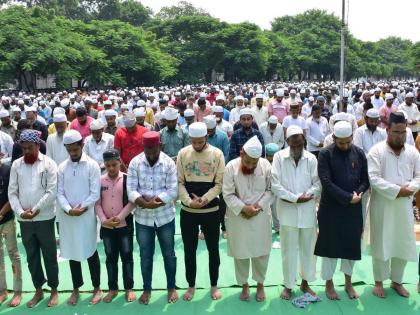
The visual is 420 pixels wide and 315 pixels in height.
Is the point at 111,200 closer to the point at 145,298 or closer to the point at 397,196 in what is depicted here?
the point at 145,298

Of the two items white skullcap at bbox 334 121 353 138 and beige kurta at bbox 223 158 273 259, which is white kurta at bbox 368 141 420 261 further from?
beige kurta at bbox 223 158 273 259

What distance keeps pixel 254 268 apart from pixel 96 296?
1555 millimetres

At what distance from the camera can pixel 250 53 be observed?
42.7 m

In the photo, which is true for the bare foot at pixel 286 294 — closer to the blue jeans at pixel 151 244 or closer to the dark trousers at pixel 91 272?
the blue jeans at pixel 151 244

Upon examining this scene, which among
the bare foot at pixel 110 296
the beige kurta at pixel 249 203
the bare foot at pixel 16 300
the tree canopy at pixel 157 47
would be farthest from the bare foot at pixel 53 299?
the tree canopy at pixel 157 47

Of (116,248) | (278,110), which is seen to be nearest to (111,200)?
(116,248)

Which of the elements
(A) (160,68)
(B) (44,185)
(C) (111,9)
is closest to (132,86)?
(A) (160,68)

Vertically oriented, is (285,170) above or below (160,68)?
below

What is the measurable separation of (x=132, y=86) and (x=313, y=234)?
3305 cm

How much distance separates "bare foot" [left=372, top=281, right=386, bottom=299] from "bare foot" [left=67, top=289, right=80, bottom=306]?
9.46 feet

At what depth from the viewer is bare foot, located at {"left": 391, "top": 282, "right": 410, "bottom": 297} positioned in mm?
4281

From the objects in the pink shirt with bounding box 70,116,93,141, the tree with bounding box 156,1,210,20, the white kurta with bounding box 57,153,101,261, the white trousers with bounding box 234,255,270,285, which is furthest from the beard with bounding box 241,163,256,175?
the tree with bounding box 156,1,210,20

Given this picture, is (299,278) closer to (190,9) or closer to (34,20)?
(34,20)

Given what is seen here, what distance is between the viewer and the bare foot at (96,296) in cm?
430
